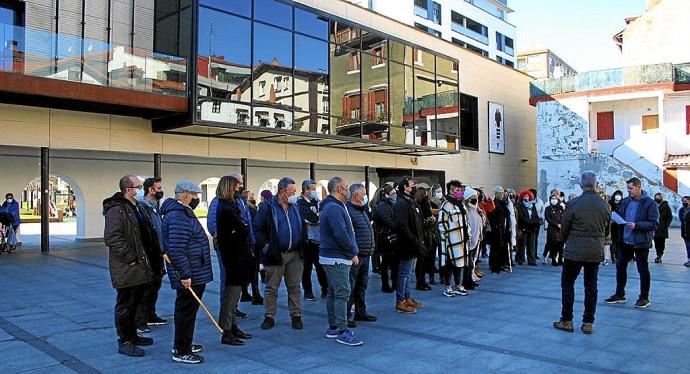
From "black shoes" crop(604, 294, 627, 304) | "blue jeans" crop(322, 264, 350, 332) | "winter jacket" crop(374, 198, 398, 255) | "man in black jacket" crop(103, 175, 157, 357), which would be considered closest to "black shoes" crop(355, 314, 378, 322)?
"blue jeans" crop(322, 264, 350, 332)

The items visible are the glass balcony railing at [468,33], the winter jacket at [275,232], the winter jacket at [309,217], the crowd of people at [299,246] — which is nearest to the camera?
the crowd of people at [299,246]

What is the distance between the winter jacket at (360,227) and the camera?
6.41 meters

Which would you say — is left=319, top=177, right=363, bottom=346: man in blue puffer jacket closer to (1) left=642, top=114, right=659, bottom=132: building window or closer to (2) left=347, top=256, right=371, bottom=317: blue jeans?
(2) left=347, top=256, right=371, bottom=317: blue jeans

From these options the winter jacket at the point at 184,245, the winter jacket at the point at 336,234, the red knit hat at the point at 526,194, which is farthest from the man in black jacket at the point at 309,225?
the red knit hat at the point at 526,194

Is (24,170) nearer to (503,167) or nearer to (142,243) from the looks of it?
(142,243)

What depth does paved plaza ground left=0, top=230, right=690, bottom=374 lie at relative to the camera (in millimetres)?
4945

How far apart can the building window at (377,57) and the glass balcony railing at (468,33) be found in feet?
99.2

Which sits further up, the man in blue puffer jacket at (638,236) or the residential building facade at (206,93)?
the residential building facade at (206,93)

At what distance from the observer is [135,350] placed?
520 centimetres

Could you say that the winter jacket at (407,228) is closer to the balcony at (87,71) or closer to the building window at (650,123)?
the balcony at (87,71)

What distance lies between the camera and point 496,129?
1299 inches

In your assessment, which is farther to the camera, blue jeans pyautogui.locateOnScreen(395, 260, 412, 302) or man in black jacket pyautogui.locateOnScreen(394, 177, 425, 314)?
blue jeans pyautogui.locateOnScreen(395, 260, 412, 302)

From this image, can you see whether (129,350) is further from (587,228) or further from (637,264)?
(637,264)

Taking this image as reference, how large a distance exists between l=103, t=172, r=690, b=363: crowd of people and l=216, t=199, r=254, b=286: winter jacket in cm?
1
